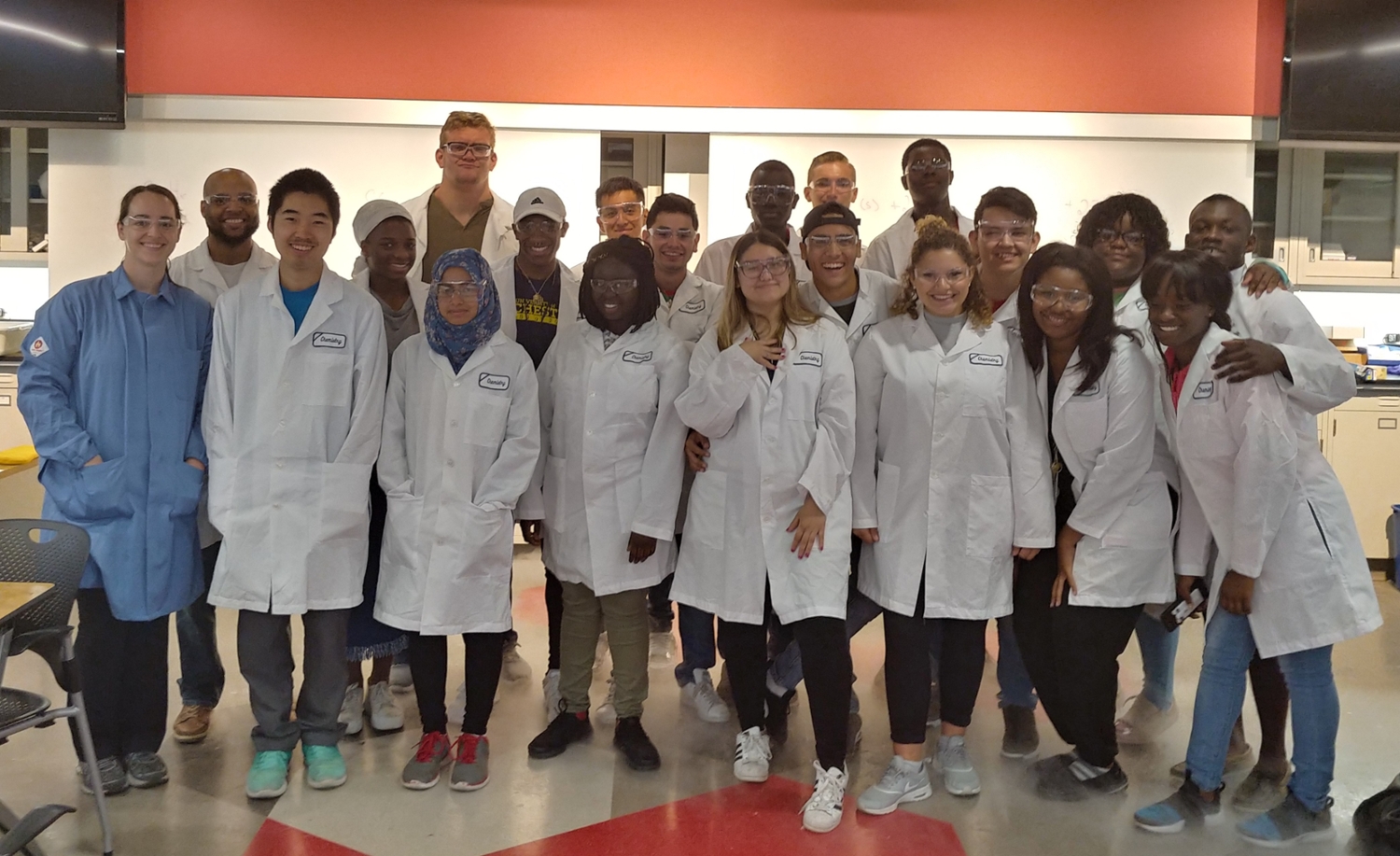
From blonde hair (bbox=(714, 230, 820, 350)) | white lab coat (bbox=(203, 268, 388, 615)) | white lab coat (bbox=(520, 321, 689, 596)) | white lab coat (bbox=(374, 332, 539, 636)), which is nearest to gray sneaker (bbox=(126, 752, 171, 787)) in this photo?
white lab coat (bbox=(203, 268, 388, 615))

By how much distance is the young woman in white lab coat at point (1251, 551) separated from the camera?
2738 millimetres

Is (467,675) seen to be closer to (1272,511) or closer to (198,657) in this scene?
(198,657)

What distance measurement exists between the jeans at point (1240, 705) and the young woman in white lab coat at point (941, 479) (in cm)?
51

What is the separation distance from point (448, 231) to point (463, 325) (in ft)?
3.07

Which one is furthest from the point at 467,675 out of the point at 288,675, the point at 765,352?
the point at 765,352

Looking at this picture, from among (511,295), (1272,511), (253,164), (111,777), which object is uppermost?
(253,164)

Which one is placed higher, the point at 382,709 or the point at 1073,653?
the point at 1073,653

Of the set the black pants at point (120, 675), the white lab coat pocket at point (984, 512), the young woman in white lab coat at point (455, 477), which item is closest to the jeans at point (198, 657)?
the black pants at point (120, 675)

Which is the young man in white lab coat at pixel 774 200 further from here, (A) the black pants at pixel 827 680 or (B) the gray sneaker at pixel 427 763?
(B) the gray sneaker at pixel 427 763

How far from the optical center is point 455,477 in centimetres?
→ 304

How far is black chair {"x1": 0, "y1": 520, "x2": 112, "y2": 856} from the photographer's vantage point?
2.52m

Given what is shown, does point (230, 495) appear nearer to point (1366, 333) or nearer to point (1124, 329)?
point (1124, 329)

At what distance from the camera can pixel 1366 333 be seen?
6.55 metres

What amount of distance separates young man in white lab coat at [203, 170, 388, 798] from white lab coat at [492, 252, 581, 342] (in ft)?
1.68
